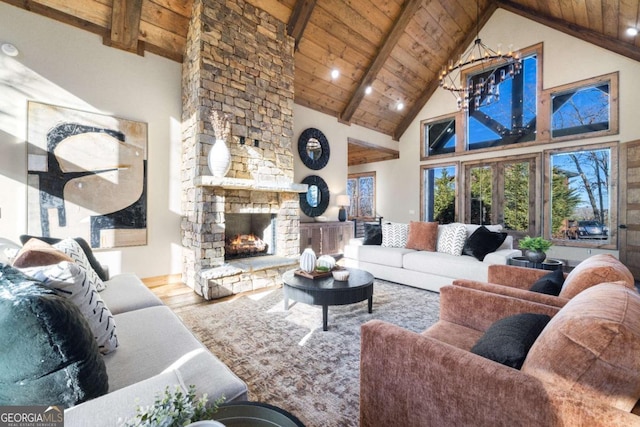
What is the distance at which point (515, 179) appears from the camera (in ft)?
20.2

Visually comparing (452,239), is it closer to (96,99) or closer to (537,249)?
(537,249)

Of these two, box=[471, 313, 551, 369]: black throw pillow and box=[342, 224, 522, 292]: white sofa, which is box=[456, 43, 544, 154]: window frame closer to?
box=[342, 224, 522, 292]: white sofa

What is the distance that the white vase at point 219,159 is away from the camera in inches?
144

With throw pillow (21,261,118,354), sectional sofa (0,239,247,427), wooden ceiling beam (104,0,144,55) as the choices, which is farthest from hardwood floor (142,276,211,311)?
wooden ceiling beam (104,0,144,55)

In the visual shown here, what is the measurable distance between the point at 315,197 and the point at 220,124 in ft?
8.96

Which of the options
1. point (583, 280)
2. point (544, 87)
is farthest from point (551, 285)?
point (544, 87)

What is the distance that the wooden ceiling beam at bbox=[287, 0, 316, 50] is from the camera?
14.2 ft

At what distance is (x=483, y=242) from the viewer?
3.55 metres

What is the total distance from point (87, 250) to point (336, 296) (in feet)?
7.38

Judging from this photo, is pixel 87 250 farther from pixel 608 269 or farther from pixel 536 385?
pixel 608 269

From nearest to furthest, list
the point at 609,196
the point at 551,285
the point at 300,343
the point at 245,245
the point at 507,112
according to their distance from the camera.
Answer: the point at 551,285
the point at 300,343
the point at 245,245
the point at 609,196
the point at 507,112

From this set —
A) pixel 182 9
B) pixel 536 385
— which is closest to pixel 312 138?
pixel 182 9

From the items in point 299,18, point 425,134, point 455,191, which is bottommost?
Answer: point 455,191

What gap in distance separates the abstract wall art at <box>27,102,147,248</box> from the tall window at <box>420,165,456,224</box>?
6.43 m
